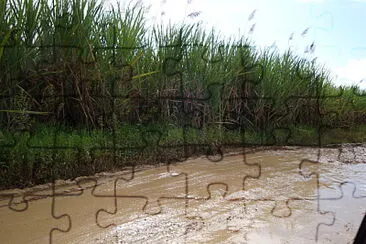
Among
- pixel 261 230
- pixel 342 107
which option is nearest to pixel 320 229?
pixel 261 230

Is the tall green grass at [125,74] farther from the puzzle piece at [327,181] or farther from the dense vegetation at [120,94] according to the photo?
the puzzle piece at [327,181]

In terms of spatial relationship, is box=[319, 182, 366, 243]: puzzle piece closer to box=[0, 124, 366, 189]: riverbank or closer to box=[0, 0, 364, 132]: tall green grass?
box=[0, 124, 366, 189]: riverbank

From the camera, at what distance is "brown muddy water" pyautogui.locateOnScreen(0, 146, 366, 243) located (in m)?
2.67

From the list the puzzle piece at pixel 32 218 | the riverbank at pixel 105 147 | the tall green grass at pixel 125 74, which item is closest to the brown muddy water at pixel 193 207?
the puzzle piece at pixel 32 218

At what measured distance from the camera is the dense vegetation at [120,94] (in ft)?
12.9

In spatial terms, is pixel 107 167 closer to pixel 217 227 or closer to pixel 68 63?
pixel 68 63

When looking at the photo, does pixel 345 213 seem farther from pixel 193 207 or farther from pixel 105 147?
pixel 105 147

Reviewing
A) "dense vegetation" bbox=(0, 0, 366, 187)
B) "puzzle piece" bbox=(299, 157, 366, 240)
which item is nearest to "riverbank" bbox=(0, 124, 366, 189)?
"dense vegetation" bbox=(0, 0, 366, 187)

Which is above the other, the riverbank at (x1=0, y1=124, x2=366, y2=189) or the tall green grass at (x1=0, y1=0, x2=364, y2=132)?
the tall green grass at (x1=0, y1=0, x2=364, y2=132)

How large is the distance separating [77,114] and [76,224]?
2.09 metres

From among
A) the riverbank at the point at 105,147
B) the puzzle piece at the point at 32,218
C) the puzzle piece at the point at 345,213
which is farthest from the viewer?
the riverbank at the point at 105,147
